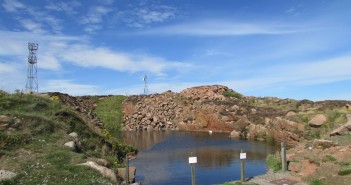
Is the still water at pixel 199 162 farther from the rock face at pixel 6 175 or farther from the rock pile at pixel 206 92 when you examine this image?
the rock pile at pixel 206 92

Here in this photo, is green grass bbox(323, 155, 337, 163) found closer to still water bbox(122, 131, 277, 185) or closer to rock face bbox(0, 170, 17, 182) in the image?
still water bbox(122, 131, 277, 185)

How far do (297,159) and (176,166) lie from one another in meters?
11.5

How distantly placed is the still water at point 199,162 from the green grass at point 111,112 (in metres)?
34.8

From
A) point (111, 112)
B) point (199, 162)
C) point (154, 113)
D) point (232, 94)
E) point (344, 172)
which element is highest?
point (232, 94)

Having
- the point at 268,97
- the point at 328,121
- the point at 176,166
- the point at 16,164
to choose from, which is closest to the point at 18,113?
the point at 16,164

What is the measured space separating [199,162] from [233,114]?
36299 mm

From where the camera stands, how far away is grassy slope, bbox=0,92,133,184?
20.5 m

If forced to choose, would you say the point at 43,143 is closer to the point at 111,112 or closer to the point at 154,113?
the point at 154,113

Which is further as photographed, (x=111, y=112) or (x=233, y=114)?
(x=111, y=112)

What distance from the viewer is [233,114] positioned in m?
71.8

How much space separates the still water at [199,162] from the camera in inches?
1161

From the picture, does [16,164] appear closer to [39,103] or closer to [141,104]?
[39,103]

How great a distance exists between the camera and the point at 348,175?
837 inches

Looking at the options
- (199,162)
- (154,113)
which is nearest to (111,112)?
(154,113)
